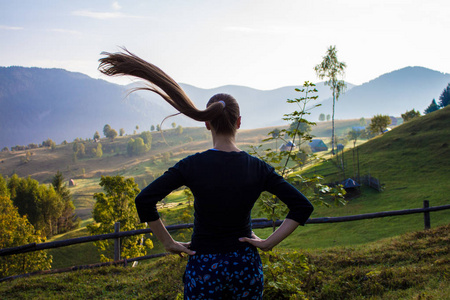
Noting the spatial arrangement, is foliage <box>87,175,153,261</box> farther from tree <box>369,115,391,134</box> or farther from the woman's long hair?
tree <box>369,115,391,134</box>

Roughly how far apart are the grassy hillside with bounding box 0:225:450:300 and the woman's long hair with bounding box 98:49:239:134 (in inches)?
113

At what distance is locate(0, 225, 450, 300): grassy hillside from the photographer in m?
4.76

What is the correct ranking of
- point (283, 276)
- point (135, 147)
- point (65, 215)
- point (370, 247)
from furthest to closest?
point (135, 147) → point (65, 215) → point (370, 247) → point (283, 276)

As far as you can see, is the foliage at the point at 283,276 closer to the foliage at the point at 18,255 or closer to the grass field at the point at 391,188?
the grass field at the point at 391,188

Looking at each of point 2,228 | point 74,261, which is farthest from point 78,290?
point 2,228

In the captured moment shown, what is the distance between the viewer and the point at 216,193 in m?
2.01

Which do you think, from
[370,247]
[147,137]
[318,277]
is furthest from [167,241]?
[147,137]

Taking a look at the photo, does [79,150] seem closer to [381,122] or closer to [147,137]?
[147,137]

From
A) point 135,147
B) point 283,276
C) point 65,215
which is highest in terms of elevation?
→ point 135,147

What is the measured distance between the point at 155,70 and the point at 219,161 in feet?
2.87

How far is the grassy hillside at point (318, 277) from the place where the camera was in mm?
4758

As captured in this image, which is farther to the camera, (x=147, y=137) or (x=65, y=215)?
(x=147, y=137)

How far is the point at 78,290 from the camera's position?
6.62 m

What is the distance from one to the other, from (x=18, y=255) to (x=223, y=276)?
31.1 m
